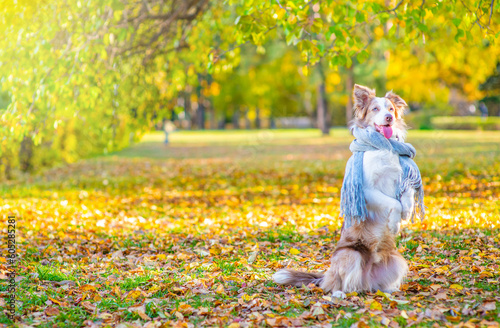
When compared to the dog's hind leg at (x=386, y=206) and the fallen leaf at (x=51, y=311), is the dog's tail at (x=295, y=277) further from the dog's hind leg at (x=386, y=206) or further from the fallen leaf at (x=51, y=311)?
the fallen leaf at (x=51, y=311)

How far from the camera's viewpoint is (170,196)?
1157cm

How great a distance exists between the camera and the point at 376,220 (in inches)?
186

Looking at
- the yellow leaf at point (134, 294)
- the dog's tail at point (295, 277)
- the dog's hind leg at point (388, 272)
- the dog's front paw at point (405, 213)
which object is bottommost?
the yellow leaf at point (134, 294)

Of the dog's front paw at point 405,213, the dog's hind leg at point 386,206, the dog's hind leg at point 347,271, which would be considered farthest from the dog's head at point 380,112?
the dog's hind leg at point 347,271

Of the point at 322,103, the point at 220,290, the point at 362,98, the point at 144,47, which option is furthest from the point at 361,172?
the point at 322,103

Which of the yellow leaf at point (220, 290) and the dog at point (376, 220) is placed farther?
the yellow leaf at point (220, 290)

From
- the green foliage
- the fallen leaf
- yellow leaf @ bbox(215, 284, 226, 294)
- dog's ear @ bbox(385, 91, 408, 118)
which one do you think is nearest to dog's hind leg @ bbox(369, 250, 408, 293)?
dog's ear @ bbox(385, 91, 408, 118)

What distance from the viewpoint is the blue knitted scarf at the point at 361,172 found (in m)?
4.59

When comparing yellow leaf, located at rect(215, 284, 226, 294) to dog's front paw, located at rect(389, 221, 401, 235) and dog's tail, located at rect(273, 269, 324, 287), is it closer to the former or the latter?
dog's tail, located at rect(273, 269, 324, 287)

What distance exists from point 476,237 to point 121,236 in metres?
5.17

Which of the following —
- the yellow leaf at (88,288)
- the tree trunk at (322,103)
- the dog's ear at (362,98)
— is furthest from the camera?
the tree trunk at (322,103)

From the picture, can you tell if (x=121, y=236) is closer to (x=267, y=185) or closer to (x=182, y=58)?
(x=267, y=185)

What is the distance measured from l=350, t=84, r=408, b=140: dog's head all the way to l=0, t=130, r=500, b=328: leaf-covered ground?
159cm

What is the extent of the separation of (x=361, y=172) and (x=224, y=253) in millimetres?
2832
